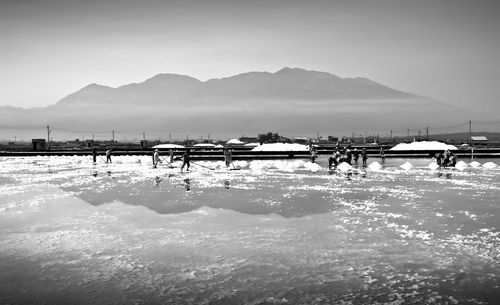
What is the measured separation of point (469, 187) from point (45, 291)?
732 inches

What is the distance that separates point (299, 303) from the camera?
227 inches

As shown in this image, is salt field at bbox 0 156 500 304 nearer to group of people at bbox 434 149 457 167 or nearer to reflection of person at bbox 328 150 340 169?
reflection of person at bbox 328 150 340 169

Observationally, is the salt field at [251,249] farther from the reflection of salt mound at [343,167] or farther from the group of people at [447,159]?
the group of people at [447,159]

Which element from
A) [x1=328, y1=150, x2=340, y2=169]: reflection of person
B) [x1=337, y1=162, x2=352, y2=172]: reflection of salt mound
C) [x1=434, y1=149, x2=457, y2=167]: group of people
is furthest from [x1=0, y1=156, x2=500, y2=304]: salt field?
[x1=434, y1=149, x2=457, y2=167]: group of people

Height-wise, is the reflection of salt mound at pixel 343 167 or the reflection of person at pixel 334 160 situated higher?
the reflection of person at pixel 334 160

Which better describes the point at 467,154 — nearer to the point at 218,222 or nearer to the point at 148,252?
the point at 218,222

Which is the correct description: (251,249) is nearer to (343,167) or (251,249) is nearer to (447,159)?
(343,167)

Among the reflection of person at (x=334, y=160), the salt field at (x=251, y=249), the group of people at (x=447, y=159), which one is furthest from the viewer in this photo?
the group of people at (x=447, y=159)

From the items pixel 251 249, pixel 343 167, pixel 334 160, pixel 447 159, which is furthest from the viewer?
pixel 447 159

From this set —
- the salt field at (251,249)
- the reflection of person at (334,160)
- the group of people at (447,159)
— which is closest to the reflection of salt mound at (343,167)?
the reflection of person at (334,160)

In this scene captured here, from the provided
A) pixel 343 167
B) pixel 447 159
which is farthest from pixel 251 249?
pixel 447 159

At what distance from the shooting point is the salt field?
622 centimetres

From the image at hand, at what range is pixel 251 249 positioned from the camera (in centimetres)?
870

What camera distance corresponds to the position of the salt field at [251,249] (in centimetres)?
622
